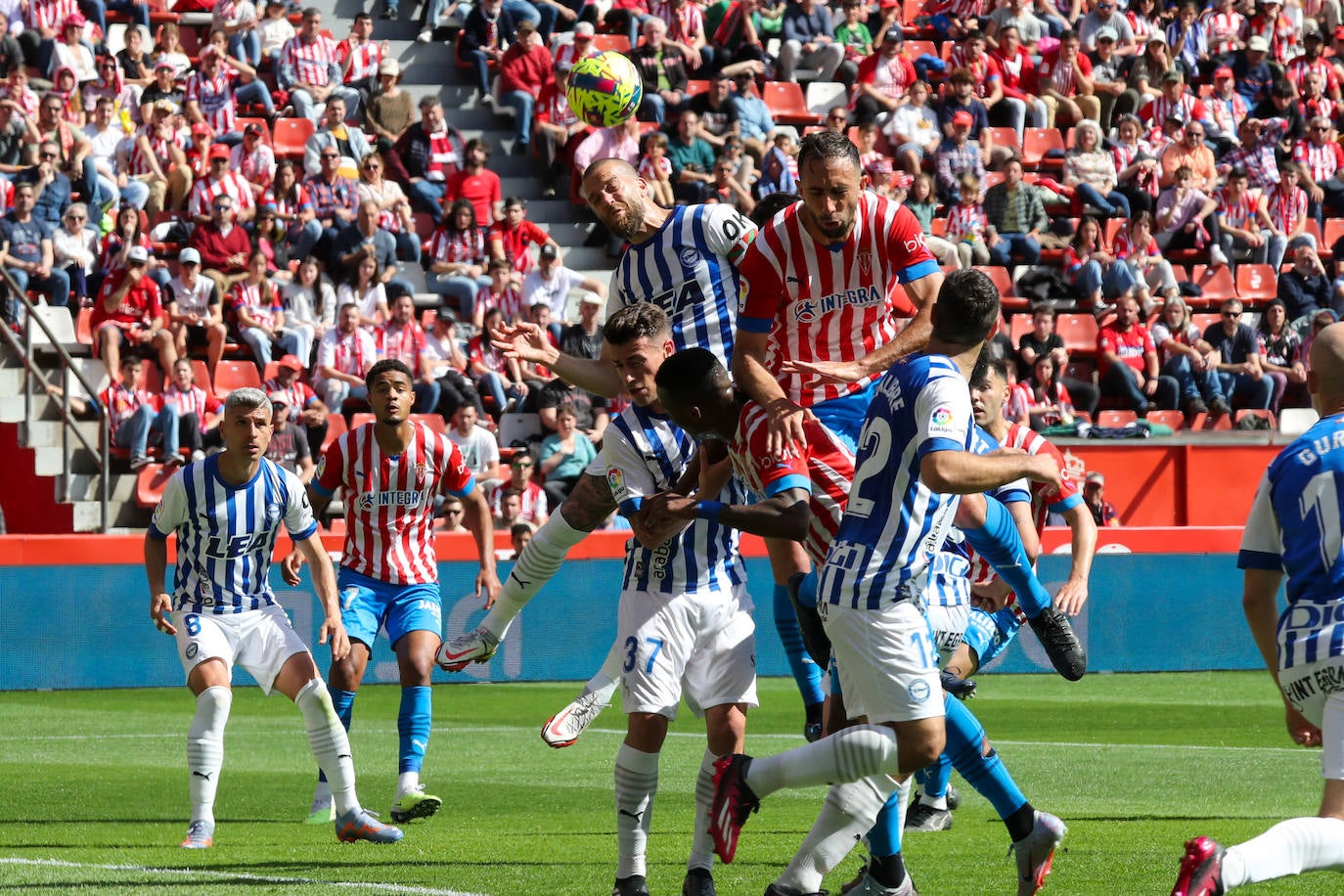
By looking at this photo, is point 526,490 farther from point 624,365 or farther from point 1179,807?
point 624,365

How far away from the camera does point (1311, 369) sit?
543 centimetres

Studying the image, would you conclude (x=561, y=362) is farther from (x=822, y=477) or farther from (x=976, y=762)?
(x=976, y=762)

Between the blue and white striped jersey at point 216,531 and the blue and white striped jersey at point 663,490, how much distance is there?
6.77 feet

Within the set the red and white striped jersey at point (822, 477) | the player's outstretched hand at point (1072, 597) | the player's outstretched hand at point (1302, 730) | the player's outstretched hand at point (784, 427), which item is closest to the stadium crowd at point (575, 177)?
the player's outstretched hand at point (1072, 597)

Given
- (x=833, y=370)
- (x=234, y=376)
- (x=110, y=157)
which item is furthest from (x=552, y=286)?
(x=833, y=370)

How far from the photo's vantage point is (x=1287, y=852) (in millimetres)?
5008

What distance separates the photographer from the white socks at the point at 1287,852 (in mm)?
4902

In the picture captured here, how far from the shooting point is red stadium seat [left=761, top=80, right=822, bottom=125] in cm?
2355

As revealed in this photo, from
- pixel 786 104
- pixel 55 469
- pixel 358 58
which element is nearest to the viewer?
pixel 55 469

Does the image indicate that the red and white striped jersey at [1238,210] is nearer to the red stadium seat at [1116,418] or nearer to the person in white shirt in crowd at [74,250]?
the red stadium seat at [1116,418]

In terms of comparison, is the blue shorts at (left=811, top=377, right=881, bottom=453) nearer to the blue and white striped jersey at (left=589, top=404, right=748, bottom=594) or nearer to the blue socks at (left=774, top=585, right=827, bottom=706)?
the blue and white striped jersey at (left=589, top=404, right=748, bottom=594)

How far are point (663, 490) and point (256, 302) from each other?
1247cm

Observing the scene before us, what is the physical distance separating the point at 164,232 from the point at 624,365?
13.4 m

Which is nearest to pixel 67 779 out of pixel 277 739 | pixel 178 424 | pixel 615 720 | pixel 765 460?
pixel 277 739
